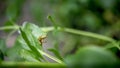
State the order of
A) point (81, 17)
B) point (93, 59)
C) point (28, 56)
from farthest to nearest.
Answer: point (81, 17) → point (28, 56) → point (93, 59)

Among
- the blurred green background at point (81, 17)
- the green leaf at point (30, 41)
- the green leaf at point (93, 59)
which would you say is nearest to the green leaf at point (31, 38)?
the green leaf at point (30, 41)

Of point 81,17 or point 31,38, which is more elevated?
point 81,17

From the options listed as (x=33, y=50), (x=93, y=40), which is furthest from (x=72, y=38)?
(x=33, y=50)

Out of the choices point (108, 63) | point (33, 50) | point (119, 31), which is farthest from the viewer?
point (119, 31)

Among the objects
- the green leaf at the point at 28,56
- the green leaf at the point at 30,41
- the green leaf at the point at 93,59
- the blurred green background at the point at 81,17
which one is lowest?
the green leaf at the point at 93,59

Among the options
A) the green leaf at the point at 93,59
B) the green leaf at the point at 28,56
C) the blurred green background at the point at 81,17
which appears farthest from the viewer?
the blurred green background at the point at 81,17

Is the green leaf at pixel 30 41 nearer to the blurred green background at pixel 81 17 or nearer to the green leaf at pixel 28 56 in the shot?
the green leaf at pixel 28 56

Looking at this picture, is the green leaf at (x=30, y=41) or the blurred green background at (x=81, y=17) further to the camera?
the blurred green background at (x=81, y=17)

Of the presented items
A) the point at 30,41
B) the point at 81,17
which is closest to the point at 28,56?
the point at 30,41

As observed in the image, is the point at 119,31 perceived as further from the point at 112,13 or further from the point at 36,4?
the point at 36,4

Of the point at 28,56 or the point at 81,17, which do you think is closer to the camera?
the point at 28,56

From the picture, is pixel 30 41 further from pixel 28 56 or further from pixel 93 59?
pixel 93 59
